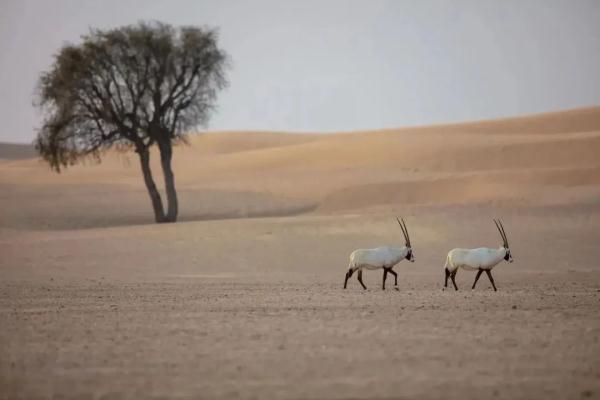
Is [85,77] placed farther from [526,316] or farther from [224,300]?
[526,316]

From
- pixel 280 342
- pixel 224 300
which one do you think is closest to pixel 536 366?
pixel 280 342

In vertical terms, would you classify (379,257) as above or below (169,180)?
below

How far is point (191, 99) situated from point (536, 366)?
25.5m

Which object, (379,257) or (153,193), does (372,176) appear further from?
(379,257)

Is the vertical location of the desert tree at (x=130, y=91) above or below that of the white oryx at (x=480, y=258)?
above

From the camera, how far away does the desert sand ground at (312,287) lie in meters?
7.83

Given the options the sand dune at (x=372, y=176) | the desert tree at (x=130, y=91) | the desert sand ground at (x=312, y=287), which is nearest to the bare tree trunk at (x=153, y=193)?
the desert tree at (x=130, y=91)

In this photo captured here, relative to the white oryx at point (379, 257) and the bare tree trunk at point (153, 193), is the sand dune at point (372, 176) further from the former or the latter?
the white oryx at point (379, 257)

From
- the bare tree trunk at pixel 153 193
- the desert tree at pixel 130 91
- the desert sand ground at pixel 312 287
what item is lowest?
the desert sand ground at pixel 312 287

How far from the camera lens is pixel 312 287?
16.8 m

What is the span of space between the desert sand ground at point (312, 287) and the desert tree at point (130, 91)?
13.0ft

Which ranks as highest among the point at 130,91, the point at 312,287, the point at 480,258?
the point at 130,91

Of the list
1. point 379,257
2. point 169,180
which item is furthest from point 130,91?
point 379,257

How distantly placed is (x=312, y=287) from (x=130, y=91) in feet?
55.7
